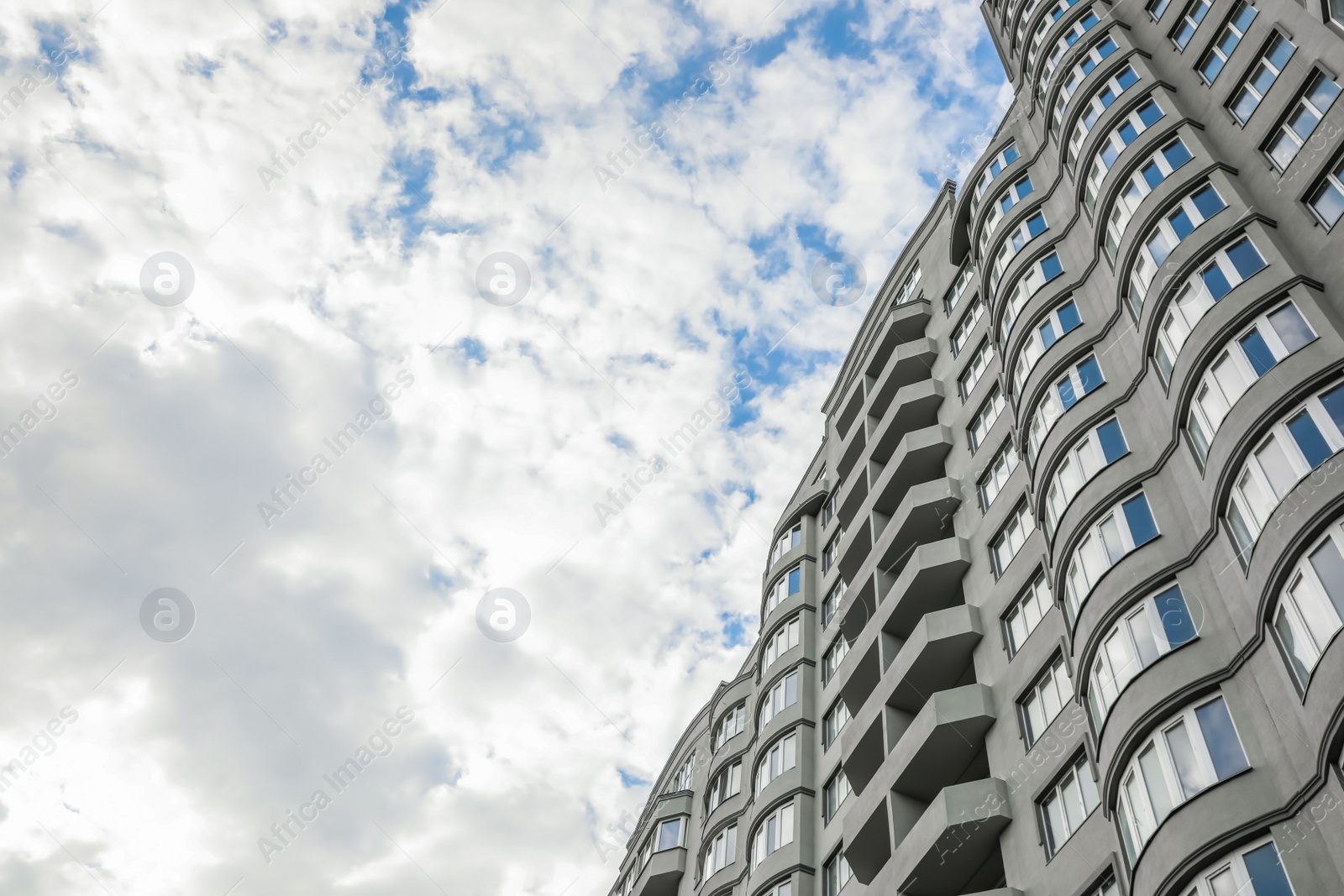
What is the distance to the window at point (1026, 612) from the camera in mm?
23281

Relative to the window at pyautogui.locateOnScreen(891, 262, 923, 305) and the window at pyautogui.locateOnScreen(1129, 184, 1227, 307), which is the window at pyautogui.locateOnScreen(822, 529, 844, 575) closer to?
the window at pyautogui.locateOnScreen(891, 262, 923, 305)

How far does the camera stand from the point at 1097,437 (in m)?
21.9

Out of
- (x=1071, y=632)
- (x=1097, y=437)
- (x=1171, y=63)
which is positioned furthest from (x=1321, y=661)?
(x=1171, y=63)

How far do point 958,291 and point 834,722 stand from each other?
17207mm

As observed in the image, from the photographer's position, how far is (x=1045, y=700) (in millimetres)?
21516

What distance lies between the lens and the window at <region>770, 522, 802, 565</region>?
4444 cm

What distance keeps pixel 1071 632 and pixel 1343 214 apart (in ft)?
31.2

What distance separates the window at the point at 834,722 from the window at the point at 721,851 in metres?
5.52

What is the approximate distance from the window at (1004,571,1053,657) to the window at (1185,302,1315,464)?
5.85 meters

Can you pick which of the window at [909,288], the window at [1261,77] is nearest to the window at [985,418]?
the window at [1261,77]

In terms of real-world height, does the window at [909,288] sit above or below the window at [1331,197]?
above

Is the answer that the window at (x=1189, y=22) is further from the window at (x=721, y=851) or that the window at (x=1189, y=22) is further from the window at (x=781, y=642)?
the window at (x=721, y=851)

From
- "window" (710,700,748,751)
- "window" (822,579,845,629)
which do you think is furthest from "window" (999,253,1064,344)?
"window" (710,700,748,751)

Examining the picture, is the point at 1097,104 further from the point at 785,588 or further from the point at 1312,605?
the point at 785,588
